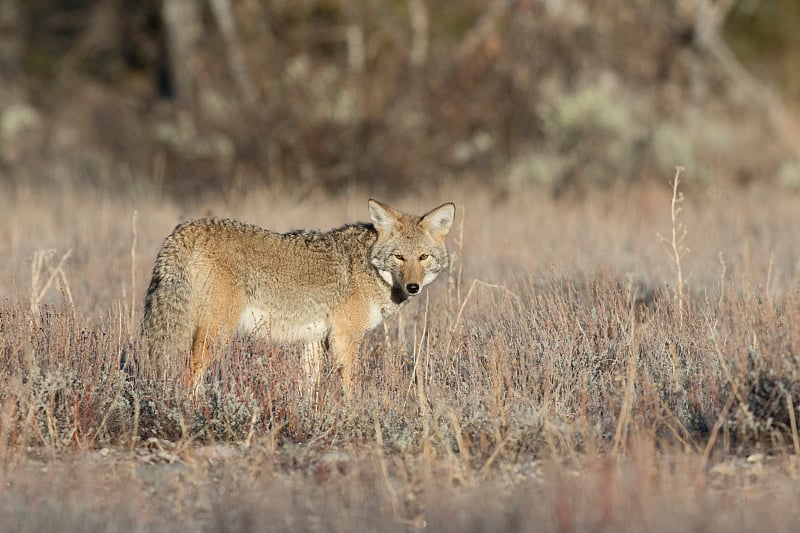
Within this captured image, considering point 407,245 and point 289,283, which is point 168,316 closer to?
point 289,283

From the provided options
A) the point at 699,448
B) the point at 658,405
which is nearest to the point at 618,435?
the point at 699,448

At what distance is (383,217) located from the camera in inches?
280

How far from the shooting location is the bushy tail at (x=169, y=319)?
6246 millimetres

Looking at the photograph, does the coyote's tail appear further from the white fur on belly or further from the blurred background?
the blurred background

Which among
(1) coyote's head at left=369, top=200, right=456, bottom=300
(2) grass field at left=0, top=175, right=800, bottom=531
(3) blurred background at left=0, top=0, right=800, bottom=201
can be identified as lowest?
(2) grass field at left=0, top=175, right=800, bottom=531

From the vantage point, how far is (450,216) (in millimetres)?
7246

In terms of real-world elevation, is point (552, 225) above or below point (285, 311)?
above

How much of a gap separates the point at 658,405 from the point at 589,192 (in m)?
9.24

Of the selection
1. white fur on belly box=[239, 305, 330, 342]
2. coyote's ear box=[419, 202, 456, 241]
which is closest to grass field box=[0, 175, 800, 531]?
white fur on belly box=[239, 305, 330, 342]

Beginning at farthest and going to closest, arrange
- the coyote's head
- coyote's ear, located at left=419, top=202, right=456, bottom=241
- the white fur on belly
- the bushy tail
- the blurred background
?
the blurred background
coyote's ear, located at left=419, top=202, right=456, bottom=241
the coyote's head
the white fur on belly
the bushy tail

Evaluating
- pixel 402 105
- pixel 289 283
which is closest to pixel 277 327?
pixel 289 283

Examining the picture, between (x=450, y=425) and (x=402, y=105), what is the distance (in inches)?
450

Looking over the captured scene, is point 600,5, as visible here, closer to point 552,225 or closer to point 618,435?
point 552,225

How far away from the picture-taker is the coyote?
20.6 ft
